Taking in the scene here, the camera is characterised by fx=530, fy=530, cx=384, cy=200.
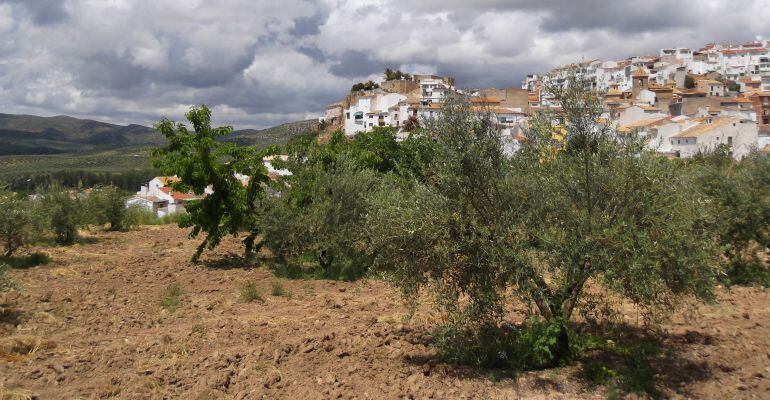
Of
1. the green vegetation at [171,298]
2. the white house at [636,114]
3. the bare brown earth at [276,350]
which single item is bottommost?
the green vegetation at [171,298]

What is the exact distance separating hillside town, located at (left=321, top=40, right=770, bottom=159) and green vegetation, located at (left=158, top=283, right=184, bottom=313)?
87.5 feet

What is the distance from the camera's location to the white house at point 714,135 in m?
55.9

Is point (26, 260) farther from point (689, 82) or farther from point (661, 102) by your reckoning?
point (689, 82)

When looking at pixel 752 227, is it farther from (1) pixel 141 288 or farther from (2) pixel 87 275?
(2) pixel 87 275

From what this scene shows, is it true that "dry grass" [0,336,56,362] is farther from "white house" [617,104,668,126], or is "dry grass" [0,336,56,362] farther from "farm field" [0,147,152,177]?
"farm field" [0,147,152,177]

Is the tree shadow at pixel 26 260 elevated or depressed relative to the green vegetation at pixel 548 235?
depressed

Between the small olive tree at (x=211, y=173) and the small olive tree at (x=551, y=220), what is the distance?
1112 centimetres

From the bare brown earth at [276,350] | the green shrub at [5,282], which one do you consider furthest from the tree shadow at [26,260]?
the green shrub at [5,282]

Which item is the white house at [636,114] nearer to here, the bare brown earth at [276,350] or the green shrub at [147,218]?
the green shrub at [147,218]

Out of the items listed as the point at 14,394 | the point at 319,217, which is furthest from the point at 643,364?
the point at 319,217

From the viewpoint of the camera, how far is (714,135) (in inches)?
2218

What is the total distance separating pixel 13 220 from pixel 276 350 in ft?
42.5

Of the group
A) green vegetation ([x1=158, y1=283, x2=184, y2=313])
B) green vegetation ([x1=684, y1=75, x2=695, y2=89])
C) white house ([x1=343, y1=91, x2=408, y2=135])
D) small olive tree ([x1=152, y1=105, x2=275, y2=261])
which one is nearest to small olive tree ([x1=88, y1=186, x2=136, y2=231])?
small olive tree ([x1=152, y1=105, x2=275, y2=261])

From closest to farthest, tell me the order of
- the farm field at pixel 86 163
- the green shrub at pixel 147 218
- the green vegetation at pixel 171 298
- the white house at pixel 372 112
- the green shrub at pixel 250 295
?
the green vegetation at pixel 171 298 < the green shrub at pixel 250 295 < the green shrub at pixel 147 218 < the white house at pixel 372 112 < the farm field at pixel 86 163
